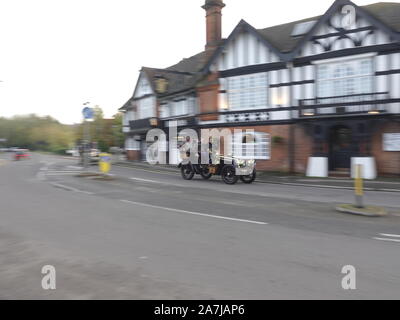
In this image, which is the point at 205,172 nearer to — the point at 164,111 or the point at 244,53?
the point at 244,53

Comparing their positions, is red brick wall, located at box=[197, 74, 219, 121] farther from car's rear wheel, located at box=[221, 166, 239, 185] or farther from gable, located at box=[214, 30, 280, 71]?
car's rear wheel, located at box=[221, 166, 239, 185]

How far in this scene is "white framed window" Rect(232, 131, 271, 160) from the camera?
70.4 feet

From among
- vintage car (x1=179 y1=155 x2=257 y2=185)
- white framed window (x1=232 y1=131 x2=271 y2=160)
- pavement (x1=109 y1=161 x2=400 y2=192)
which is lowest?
pavement (x1=109 y1=161 x2=400 y2=192)

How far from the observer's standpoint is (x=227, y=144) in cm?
2366

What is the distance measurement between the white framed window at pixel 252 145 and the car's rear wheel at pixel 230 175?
5.81 metres

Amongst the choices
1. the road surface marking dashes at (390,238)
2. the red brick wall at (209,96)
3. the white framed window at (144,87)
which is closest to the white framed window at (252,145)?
the red brick wall at (209,96)

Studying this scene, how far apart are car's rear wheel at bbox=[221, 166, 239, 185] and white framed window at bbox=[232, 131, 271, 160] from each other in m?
5.81

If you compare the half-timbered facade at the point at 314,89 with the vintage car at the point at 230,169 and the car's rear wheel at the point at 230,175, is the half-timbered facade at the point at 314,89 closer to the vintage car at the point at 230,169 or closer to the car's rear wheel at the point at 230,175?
the vintage car at the point at 230,169

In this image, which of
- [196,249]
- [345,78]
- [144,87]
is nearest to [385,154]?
[345,78]

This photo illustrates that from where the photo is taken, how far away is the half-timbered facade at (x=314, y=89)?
1697cm

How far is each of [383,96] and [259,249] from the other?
1468 centimetres

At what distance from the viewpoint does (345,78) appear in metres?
18.3

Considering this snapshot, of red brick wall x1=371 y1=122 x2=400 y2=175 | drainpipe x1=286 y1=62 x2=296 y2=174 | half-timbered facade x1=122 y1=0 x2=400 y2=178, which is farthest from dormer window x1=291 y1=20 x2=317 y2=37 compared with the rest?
red brick wall x1=371 y1=122 x2=400 y2=175

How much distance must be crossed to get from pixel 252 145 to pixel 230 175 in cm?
688
